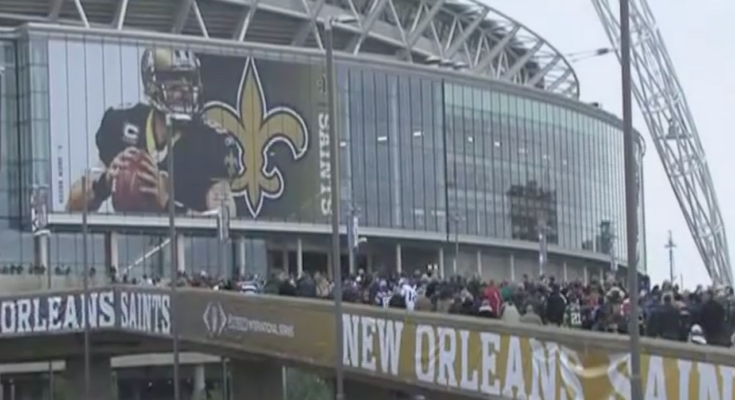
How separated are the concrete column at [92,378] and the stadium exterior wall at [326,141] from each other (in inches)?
1378

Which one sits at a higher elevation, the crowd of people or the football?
the football

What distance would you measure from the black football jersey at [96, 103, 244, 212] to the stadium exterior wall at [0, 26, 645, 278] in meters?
0.18

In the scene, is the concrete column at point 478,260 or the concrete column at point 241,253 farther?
the concrete column at point 478,260

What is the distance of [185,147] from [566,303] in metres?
62.7

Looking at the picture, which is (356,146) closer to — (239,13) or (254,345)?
(239,13)

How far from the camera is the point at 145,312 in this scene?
4738 cm

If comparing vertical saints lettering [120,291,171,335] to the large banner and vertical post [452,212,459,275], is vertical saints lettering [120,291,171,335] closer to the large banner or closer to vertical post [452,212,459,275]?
the large banner

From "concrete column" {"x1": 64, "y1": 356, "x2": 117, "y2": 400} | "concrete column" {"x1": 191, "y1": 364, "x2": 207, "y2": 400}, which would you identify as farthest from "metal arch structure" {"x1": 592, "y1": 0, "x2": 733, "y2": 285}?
"concrete column" {"x1": 64, "y1": 356, "x2": 117, "y2": 400}

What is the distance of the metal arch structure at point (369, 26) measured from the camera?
99.7 meters

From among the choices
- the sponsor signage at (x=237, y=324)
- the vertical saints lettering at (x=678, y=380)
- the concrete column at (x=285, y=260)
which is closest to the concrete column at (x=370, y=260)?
the concrete column at (x=285, y=260)

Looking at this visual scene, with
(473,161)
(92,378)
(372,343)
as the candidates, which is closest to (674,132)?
(473,161)

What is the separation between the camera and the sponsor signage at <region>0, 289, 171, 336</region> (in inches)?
1828

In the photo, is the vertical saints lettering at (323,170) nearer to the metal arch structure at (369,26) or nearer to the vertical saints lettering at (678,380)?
the metal arch structure at (369,26)

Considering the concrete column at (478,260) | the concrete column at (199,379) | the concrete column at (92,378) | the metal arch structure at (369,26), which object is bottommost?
the concrete column at (199,379)
